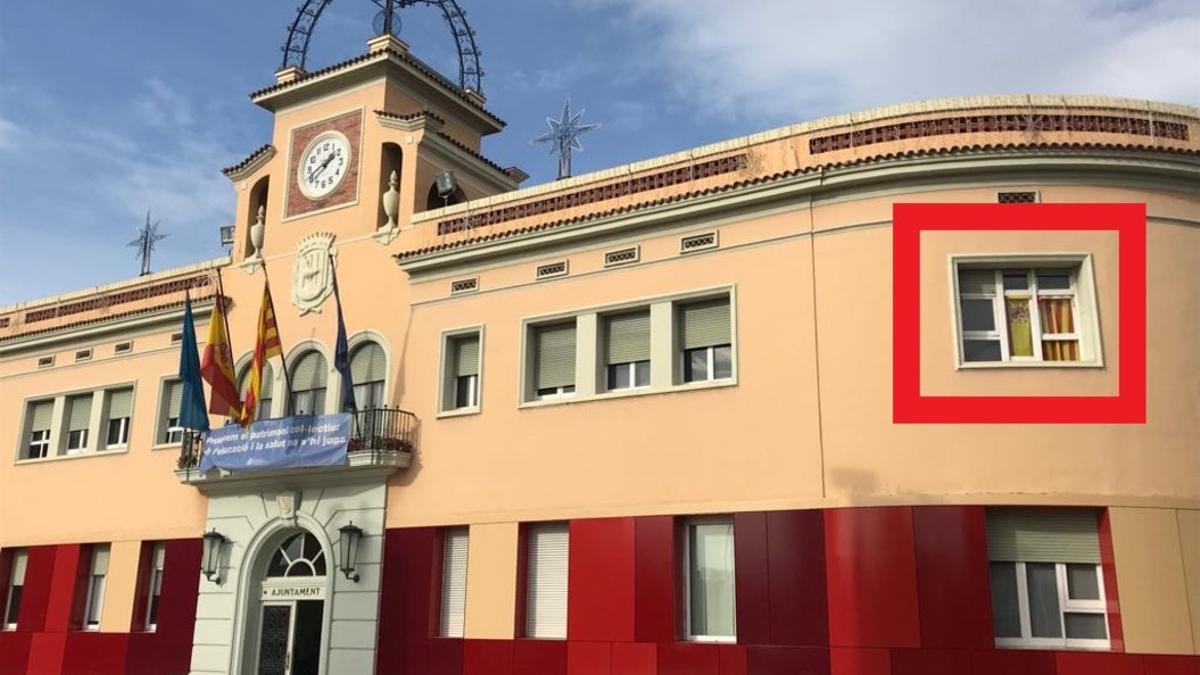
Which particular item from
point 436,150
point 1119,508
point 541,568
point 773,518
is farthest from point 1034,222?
point 436,150

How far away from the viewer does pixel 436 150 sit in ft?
66.5

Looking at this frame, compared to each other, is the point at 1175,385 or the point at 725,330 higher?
the point at 725,330

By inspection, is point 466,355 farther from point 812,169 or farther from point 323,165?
point 812,169

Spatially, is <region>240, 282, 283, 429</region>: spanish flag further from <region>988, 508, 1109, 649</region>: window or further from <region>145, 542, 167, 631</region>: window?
<region>988, 508, 1109, 649</region>: window

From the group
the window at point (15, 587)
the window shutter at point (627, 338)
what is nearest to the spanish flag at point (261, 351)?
the window shutter at point (627, 338)

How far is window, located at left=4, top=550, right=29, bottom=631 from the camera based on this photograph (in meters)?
22.6

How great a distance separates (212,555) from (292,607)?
6.50 ft

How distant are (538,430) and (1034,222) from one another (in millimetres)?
7727

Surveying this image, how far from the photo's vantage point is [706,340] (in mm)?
16172

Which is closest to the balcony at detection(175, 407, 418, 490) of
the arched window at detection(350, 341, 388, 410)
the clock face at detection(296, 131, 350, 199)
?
the arched window at detection(350, 341, 388, 410)

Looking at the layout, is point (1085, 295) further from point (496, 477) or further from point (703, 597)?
point (496, 477)

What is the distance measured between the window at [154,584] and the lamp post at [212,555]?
1.38 m

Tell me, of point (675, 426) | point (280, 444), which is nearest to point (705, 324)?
point (675, 426)

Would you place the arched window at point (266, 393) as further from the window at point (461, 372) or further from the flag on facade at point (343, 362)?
the window at point (461, 372)
